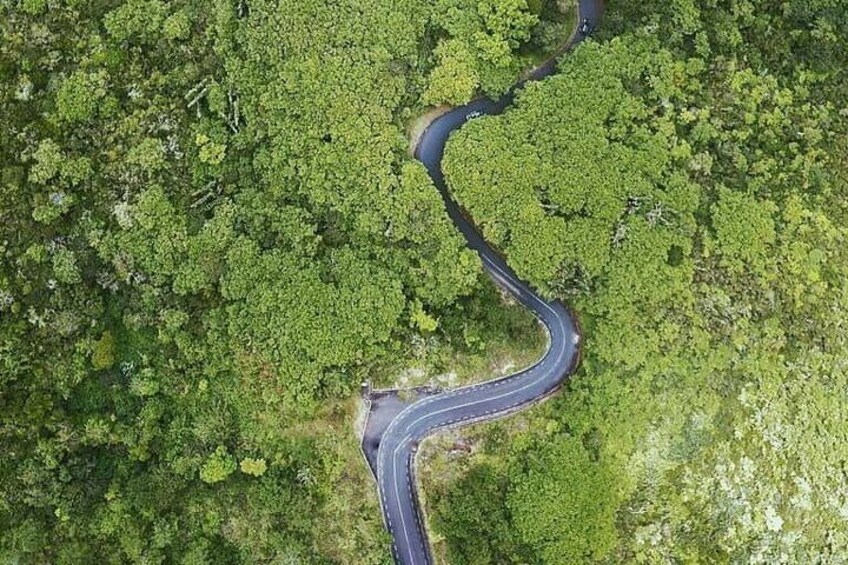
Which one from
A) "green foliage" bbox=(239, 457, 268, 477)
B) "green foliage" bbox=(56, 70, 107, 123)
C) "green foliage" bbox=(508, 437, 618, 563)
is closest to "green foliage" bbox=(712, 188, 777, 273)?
"green foliage" bbox=(508, 437, 618, 563)

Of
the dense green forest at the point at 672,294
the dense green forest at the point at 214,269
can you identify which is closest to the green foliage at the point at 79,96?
the dense green forest at the point at 214,269

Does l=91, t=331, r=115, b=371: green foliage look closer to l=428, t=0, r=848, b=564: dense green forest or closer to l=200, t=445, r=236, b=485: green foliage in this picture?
l=200, t=445, r=236, b=485: green foliage

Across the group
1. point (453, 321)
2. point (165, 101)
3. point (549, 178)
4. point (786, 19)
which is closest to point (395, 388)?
point (453, 321)

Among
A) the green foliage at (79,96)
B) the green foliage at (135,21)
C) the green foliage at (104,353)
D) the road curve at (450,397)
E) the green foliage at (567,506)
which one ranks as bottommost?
the green foliage at (567,506)

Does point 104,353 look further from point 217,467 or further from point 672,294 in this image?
point 672,294

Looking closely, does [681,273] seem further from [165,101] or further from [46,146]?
[46,146]

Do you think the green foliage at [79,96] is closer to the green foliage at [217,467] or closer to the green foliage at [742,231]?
the green foliage at [217,467]
